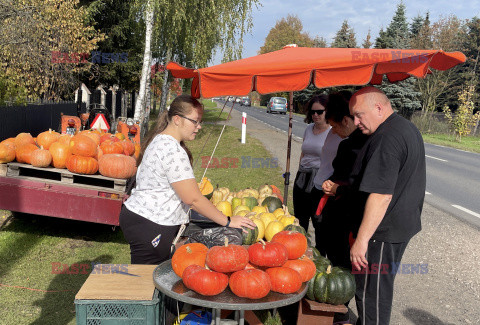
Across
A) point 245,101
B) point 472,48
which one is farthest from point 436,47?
point 245,101

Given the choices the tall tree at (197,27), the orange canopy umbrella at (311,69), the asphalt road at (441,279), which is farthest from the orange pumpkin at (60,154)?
the tall tree at (197,27)

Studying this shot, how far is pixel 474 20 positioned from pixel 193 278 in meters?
54.8

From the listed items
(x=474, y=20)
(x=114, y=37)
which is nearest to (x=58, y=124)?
(x=114, y=37)

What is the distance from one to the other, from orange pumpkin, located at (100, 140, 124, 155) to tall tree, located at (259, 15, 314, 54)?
73.2 metres

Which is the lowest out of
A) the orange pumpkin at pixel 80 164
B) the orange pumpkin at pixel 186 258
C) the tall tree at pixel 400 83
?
the orange pumpkin at pixel 186 258

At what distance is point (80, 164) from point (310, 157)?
3.08m

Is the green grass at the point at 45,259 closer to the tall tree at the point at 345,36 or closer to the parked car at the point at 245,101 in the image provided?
the tall tree at the point at 345,36

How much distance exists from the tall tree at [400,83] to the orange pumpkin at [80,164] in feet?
101

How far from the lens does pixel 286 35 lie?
252 ft

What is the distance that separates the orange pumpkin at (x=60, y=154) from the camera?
17.5 feet

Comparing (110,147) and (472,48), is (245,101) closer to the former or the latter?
(472,48)

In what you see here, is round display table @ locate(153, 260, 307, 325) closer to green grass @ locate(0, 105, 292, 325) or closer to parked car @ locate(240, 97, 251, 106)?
green grass @ locate(0, 105, 292, 325)

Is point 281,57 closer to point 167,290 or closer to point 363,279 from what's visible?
point 363,279

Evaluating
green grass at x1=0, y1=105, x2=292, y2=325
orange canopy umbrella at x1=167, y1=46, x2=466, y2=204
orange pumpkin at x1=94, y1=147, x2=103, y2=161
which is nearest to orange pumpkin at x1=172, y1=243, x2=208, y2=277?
green grass at x1=0, y1=105, x2=292, y2=325
